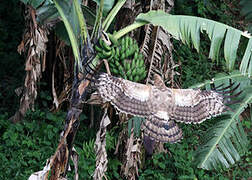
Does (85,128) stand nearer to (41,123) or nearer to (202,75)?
(41,123)

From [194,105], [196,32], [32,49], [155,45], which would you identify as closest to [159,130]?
[194,105]

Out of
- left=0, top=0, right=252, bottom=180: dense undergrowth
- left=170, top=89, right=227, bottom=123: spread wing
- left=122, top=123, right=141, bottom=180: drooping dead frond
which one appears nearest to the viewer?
left=170, top=89, right=227, bottom=123: spread wing

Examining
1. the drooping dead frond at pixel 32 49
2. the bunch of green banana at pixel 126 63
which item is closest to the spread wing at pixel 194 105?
the bunch of green banana at pixel 126 63

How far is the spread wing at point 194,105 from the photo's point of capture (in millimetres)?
2391

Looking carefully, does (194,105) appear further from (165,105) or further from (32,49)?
(32,49)

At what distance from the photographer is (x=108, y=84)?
219cm

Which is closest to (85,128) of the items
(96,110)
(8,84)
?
(96,110)

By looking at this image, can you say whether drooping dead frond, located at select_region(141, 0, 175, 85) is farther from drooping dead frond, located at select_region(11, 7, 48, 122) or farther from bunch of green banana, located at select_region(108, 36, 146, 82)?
drooping dead frond, located at select_region(11, 7, 48, 122)

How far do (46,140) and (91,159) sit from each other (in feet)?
2.06

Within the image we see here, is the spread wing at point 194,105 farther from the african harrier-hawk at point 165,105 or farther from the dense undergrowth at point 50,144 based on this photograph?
the dense undergrowth at point 50,144

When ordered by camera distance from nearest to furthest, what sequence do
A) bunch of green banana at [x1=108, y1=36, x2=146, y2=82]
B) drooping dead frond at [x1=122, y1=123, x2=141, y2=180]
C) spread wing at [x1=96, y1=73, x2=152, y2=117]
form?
1. spread wing at [x1=96, y1=73, x2=152, y2=117]
2. bunch of green banana at [x1=108, y1=36, x2=146, y2=82]
3. drooping dead frond at [x1=122, y1=123, x2=141, y2=180]

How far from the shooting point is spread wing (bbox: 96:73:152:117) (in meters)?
2.20

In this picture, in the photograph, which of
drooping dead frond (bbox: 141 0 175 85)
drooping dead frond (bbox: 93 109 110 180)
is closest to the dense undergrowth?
drooping dead frond (bbox: 141 0 175 85)

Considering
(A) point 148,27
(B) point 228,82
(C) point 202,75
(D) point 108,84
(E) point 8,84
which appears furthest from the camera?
(C) point 202,75
